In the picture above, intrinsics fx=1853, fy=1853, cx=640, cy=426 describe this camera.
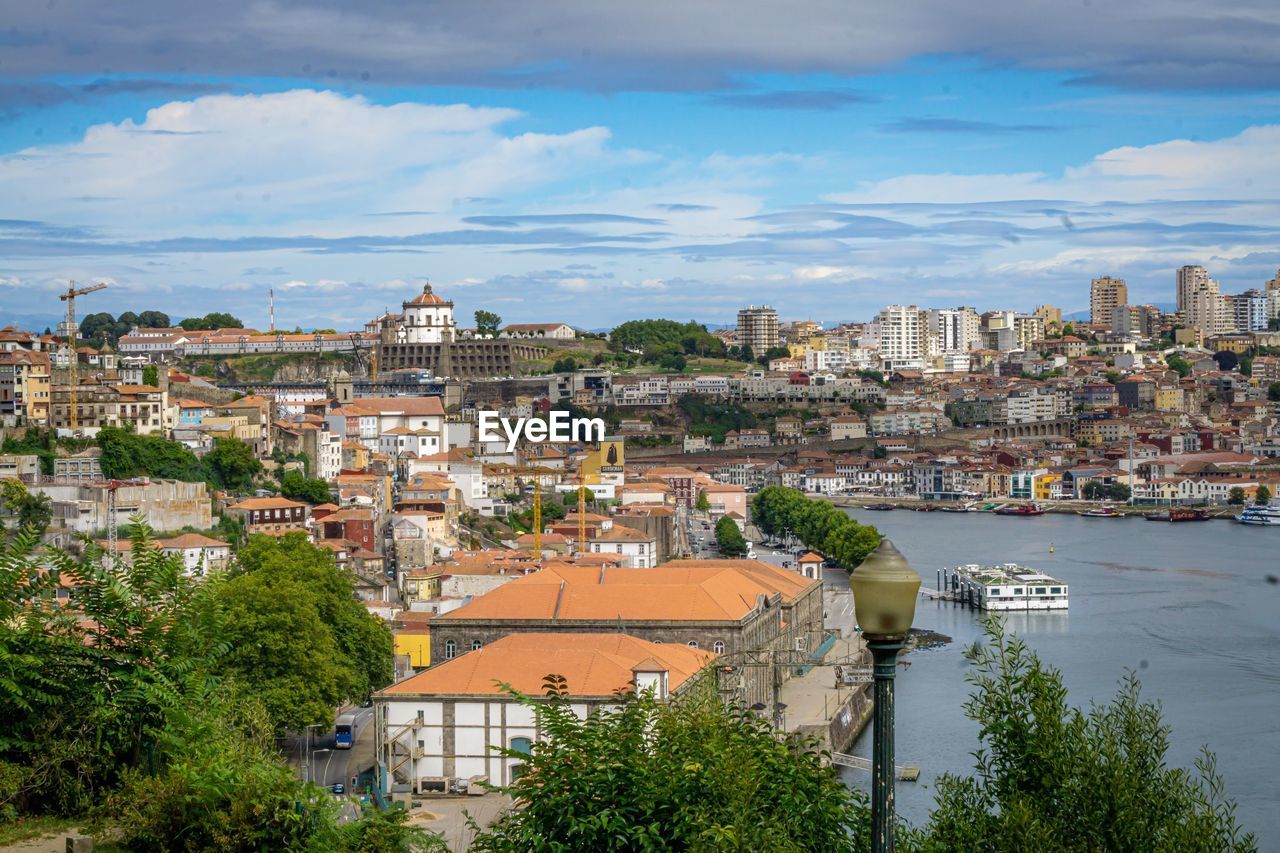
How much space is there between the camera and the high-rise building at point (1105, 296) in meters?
91.2

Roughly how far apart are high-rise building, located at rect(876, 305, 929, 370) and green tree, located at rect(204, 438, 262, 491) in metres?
56.4

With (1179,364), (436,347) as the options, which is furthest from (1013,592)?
(1179,364)

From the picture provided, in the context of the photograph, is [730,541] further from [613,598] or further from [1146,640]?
[613,598]

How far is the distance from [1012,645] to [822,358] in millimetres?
64236

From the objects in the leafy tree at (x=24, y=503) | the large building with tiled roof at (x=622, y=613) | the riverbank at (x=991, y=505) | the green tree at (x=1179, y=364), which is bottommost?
the riverbank at (x=991, y=505)

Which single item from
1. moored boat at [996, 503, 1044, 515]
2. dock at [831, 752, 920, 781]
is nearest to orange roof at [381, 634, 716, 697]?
dock at [831, 752, 920, 781]

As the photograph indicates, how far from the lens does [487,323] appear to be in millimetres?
52000

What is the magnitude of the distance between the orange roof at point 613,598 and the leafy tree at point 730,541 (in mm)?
12206

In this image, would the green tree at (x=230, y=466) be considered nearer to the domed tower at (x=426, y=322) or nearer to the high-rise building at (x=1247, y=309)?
the domed tower at (x=426, y=322)

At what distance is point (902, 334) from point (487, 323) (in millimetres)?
31078

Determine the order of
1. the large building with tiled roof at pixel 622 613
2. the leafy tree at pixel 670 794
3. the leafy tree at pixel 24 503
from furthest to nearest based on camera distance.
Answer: the leafy tree at pixel 24 503 < the large building with tiled roof at pixel 622 613 < the leafy tree at pixel 670 794

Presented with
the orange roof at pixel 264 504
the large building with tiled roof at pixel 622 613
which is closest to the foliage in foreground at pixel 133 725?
the large building with tiled roof at pixel 622 613

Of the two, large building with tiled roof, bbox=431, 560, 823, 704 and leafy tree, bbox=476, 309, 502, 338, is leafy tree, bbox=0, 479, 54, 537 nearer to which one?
large building with tiled roof, bbox=431, 560, 823, 704

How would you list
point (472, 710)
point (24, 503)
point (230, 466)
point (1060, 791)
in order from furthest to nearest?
1. point (230, 466)
2. point (24, 503)
3. point (472, 710)
4. point (1060, 791)
